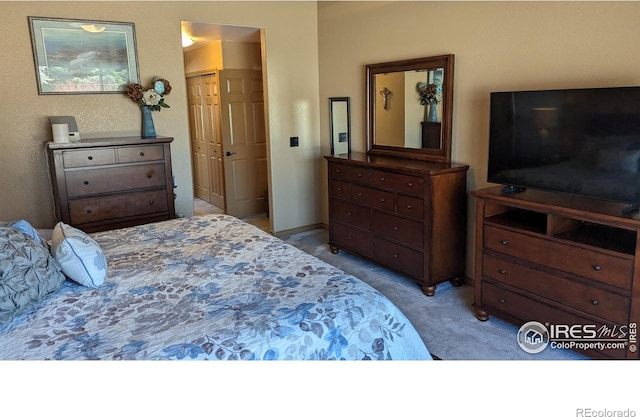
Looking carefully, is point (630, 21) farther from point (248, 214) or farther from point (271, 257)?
point (248, 214)

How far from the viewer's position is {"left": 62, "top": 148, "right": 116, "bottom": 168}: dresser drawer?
3.46 meters

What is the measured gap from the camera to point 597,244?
2.48 meters

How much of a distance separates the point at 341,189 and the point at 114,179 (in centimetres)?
195

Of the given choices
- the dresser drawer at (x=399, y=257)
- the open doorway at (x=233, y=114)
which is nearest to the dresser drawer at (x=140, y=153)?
the dresser drawer at (x=399, y=257)

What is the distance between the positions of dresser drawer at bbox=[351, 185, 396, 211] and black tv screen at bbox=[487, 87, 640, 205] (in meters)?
0.87

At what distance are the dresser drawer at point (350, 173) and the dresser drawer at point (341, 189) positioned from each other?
5 cm

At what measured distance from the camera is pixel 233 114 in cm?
595

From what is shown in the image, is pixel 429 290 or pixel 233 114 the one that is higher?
pixel 233 114

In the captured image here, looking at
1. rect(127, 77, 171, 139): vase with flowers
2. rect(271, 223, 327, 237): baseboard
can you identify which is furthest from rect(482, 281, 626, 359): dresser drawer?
rect(127, 77, 171, 139): vase with flowers

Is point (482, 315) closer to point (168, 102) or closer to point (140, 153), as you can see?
point (140, 153)

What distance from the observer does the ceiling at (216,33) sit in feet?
15.3

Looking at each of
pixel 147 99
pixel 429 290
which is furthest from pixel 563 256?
pixel 147 99

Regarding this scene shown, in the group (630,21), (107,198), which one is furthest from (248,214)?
(630,21)
